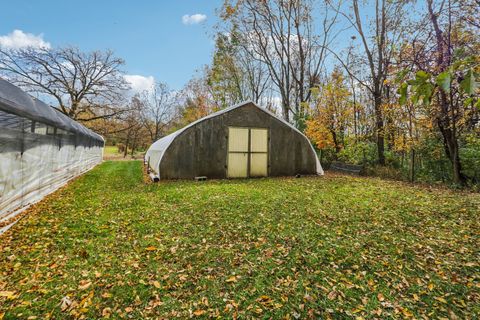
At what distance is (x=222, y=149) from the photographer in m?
9.39

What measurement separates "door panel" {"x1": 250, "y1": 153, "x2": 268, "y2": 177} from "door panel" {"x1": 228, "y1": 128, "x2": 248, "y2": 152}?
55 centimetres

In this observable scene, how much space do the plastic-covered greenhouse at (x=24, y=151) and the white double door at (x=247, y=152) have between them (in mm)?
5805

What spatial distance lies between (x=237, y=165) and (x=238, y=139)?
112cm

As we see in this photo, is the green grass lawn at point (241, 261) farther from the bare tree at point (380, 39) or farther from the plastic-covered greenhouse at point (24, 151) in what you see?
the bare tree at point (380, 39)

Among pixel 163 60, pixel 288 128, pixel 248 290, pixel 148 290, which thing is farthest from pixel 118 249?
pixel 163 60

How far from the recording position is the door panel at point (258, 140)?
9.79 m

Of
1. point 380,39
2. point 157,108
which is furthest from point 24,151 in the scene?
point 157,108

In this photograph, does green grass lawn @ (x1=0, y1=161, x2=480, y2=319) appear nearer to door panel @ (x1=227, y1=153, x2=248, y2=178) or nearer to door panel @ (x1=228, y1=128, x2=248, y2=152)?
door panel @ (x1=227, y1=153, x2=248, y2=178)

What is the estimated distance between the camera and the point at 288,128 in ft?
33.7

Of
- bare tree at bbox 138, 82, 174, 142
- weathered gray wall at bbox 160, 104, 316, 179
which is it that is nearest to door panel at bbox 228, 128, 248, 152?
weathered gray wall at bbox 160, 104, 316, 179

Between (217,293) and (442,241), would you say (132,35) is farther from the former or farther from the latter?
(442,241)

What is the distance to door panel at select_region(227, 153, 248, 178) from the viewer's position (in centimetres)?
957

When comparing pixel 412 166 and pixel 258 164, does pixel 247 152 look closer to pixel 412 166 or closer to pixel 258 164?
pixel 258 164

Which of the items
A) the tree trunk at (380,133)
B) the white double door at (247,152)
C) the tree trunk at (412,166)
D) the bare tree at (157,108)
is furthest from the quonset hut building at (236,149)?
the bare tree at (157,108)
